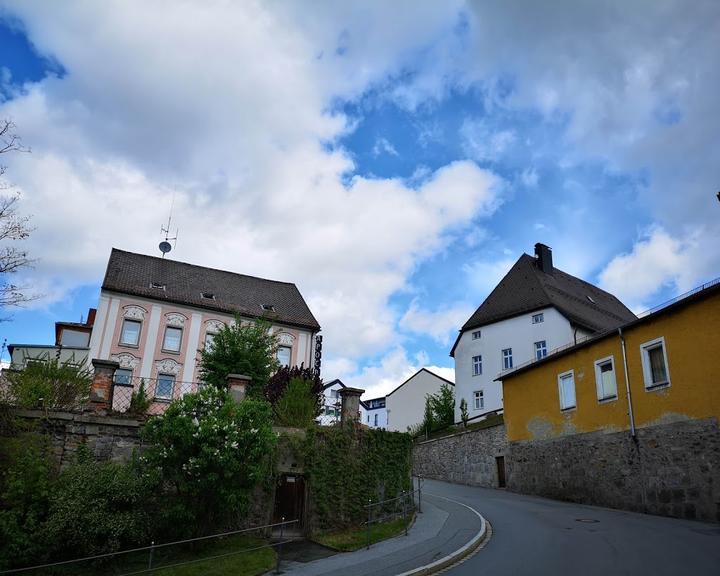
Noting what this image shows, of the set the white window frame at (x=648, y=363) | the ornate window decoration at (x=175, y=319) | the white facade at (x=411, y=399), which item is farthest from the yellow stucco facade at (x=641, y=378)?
the white facade at (x=411, y=399)

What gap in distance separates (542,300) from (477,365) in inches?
274

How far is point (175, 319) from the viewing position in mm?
35906

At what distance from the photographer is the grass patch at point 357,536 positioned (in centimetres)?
1398

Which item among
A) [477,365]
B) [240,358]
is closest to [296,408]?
A: [240,358]

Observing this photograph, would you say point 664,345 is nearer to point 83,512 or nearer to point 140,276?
point 83,512

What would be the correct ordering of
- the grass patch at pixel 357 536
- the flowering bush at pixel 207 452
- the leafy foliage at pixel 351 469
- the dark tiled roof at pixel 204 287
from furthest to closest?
the dark tiled roof at pixel 204 287 < the leafy foliage at pixel 351 469 < the grass patch at pixel 357 536 < the flowering bush at pixel 207 452

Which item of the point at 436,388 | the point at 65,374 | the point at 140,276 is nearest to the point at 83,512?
the point at 65,374

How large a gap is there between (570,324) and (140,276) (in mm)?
28469

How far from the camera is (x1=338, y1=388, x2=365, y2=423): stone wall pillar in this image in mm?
17188

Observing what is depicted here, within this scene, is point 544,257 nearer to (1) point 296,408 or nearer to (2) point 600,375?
(2) point 600,375

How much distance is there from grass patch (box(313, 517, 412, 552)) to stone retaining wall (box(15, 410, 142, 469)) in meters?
5.46

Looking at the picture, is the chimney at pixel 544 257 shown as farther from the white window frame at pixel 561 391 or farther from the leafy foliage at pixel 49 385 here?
the leafy foliage at pixel 49 385

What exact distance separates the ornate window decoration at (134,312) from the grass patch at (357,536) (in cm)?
2389

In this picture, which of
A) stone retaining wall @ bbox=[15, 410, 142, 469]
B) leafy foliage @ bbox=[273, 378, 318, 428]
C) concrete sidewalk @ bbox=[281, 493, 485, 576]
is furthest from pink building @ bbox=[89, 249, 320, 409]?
concrete sidewalk @ bbox=[281, 493, 485, 576]
